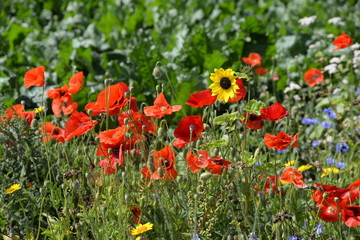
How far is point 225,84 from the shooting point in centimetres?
203

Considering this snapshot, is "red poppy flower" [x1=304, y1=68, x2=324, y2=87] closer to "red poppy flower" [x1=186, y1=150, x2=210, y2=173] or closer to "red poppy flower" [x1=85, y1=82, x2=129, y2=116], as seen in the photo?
"red poppy flower" [x1=85, y1=82, x2=129, y2=116]

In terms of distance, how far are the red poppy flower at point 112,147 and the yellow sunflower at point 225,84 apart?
0.39 meters

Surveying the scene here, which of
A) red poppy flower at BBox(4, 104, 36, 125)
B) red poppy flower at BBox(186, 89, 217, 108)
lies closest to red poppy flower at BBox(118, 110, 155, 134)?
red poppy flower at BBox(186, 89, 217, 108)

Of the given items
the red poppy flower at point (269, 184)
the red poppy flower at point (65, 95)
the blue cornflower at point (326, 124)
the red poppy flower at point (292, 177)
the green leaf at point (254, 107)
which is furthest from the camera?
the blue cornflower at point (326, 124)

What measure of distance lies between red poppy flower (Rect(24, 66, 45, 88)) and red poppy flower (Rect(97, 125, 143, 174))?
514mm

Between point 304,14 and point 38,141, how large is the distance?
356 cm

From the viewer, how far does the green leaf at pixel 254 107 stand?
2.02 m

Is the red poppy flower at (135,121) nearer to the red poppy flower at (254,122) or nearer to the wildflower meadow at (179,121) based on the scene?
the wildflower meadow at (179,121)

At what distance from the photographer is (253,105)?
205cm

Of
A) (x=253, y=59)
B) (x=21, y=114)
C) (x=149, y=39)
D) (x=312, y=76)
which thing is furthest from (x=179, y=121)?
(x=21, y=114)

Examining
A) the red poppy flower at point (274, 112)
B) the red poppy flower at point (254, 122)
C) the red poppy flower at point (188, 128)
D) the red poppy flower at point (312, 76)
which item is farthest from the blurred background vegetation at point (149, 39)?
the red poppy flower at point (274, 112)

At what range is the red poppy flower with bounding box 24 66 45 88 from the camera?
261 cm

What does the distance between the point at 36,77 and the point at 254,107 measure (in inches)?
44.4

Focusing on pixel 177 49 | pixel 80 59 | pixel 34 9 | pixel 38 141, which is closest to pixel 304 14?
pixel 177 49
